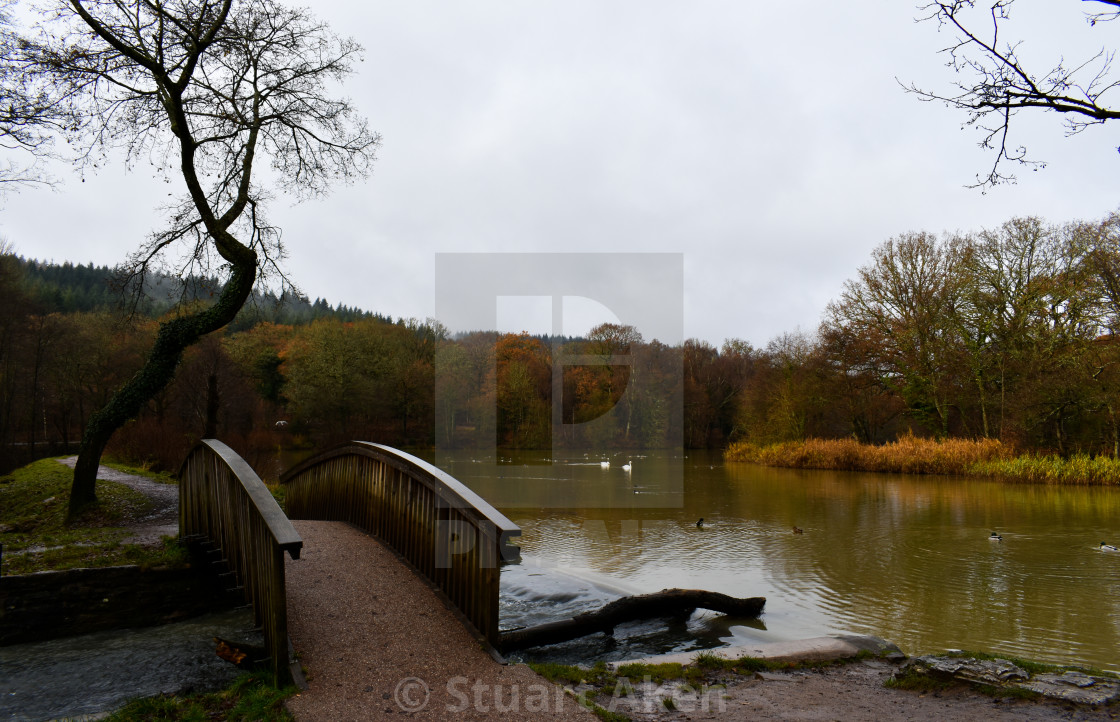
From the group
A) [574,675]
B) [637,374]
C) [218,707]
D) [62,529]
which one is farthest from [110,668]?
[637,374]

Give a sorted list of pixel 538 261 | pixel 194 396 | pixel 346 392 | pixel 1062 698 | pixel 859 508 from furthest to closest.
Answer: pixel 346 392
pixel 194 396
pixel 538 261
pixel 859 508
pixel 1062 698

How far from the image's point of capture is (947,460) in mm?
23766

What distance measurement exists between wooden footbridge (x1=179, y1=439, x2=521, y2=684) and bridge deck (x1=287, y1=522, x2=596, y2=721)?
0.20m

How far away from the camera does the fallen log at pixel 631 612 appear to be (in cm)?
543

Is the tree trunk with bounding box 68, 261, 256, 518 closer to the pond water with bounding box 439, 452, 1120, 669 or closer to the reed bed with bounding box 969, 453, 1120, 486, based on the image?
the pond water with bounding box 439, 452, 1120, 669

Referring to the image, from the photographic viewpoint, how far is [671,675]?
429 cm

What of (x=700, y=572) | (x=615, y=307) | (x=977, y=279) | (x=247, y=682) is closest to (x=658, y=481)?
(x=615, y=307)

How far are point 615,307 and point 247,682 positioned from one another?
23746 millimetres

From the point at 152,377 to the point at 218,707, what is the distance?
26.3ft

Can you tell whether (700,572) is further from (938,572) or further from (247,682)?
(247,682)

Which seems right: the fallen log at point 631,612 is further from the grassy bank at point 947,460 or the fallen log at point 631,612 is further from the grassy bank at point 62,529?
the grassy bank at point 947,460

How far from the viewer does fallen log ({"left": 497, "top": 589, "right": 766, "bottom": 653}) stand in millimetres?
5430

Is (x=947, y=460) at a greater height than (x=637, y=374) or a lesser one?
lesser

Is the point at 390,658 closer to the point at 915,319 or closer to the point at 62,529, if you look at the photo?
the point at 62,529
